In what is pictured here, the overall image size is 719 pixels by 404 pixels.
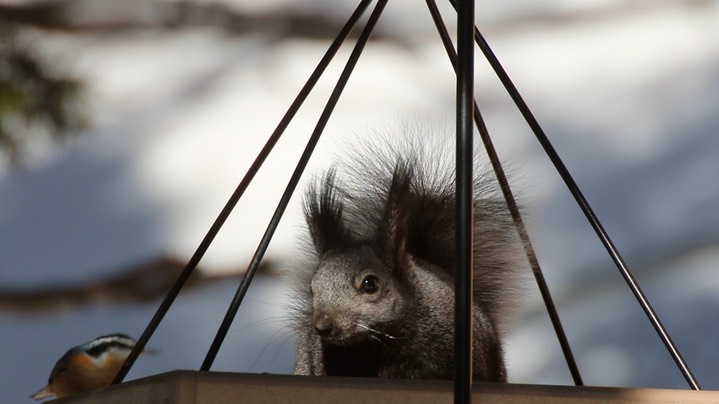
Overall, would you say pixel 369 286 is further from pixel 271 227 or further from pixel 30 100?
pixel 30 100

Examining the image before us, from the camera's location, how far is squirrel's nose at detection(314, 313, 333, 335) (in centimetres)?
112

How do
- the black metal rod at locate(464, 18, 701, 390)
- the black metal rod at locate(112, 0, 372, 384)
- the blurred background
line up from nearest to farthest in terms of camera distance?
the black metal rod at locate(112, 0, 372, 384), the black metal rod at locate(464, 18, 701, 390), the blurred background

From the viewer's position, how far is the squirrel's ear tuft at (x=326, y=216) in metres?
1.21

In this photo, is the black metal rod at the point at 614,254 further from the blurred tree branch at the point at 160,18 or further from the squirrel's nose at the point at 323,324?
the blurred tree branch at the point at 160,18

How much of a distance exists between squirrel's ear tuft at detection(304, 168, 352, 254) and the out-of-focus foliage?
5.09 ft

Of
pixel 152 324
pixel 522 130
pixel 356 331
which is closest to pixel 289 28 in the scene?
pixel 522 130

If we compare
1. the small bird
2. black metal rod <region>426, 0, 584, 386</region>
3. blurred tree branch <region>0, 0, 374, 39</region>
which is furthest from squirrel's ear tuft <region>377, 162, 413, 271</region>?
blurred tree branch <region>0, 0, 374, 39</region>

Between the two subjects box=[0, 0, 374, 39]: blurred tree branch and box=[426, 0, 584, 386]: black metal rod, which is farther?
box=[0, 0, 374, 39]: blurred tree branch

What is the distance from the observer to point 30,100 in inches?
105

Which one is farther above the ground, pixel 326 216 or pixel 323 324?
pixel 326 216

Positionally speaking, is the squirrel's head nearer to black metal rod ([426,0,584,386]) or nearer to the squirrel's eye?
the squirrel's eye

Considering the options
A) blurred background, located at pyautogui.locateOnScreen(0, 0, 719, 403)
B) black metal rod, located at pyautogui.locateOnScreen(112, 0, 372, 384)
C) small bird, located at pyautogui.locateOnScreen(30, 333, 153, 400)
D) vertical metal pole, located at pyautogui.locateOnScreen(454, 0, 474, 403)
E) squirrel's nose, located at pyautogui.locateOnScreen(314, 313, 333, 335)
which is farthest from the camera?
blurred background, located at pyautogui.locateOnScreen(0, 0, 719, 403)

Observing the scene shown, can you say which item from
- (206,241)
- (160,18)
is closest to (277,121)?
(160,18)

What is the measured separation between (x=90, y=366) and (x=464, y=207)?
0.83 m
